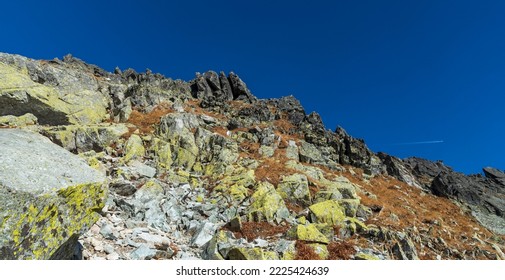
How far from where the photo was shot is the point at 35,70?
2662 centimetres

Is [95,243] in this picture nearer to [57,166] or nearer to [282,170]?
[57,166]

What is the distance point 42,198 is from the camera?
5645 mm

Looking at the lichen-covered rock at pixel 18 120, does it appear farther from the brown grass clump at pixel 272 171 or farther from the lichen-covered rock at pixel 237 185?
the brown grass clump at pixel 272 171

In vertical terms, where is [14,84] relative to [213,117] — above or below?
below

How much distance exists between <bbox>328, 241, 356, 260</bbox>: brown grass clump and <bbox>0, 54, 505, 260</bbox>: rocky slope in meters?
0.05

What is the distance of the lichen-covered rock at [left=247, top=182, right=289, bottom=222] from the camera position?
1509 centimetres

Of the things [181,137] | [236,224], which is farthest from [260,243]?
[181,137]

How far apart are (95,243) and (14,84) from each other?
21.4 metres

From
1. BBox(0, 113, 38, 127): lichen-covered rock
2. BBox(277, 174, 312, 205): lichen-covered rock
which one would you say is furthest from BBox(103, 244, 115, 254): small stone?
BBox(0, 113, 38, 127): lichen-covered rock

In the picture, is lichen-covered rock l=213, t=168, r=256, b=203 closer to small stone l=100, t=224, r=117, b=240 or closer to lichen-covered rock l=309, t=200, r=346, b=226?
lichen-covered rock l=309, t=200, r=346, b=226

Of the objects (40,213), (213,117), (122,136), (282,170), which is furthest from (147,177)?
(213,117)

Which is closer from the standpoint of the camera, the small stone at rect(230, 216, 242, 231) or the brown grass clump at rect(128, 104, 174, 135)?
the small stone at rect(230, 216, 242, 231)

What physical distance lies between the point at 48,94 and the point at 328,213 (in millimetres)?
25523
